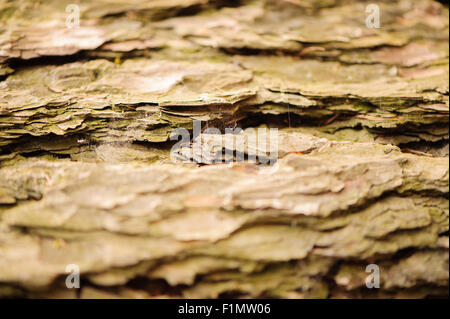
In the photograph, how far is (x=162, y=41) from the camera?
4.89 m

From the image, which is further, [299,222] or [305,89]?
[305,89]

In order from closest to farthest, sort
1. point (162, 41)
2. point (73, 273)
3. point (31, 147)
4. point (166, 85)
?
point (73, 273) → point (31, 147) → point (166, 85) → point (162, 41)

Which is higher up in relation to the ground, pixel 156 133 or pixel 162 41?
pixel 162 41

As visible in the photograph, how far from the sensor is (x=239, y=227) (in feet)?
9.23

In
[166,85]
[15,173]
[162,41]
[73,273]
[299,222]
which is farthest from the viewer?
[162,41]

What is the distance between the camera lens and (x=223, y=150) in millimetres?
3645

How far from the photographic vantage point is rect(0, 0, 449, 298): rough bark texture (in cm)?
282

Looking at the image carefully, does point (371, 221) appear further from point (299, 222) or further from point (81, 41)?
point (81, 41)

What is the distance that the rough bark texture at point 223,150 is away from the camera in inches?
111
